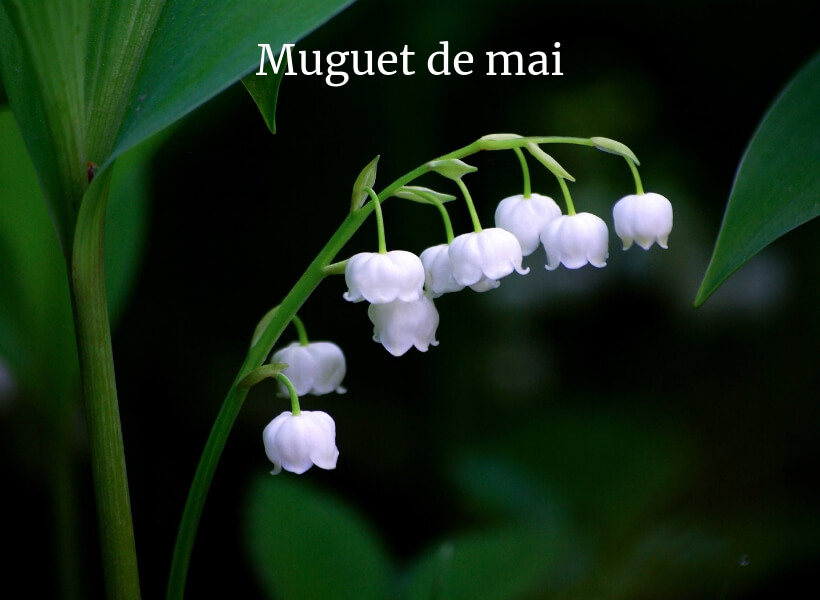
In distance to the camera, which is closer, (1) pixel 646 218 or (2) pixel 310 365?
(1) pixel 646 218

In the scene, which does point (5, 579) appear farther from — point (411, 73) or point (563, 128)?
point (563, 128)

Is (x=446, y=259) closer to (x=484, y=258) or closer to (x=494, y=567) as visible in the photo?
(x=484, y=258)

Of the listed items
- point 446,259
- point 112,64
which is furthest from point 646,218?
point 112,64

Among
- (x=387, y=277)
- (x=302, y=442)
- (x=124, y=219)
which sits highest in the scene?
(x=124, y=219)

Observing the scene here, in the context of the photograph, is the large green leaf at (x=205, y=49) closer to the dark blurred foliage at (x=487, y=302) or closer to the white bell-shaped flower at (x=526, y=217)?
the white bell-shaped flower at (x=526, y=217)

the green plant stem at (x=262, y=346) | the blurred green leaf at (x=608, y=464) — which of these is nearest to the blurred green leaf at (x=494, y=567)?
the blurred green leaf at (x=608, y=464)

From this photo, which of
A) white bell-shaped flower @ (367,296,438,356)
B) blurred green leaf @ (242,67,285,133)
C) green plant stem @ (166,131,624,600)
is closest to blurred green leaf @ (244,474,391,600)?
green plant stem @ (166,131,624,600)
